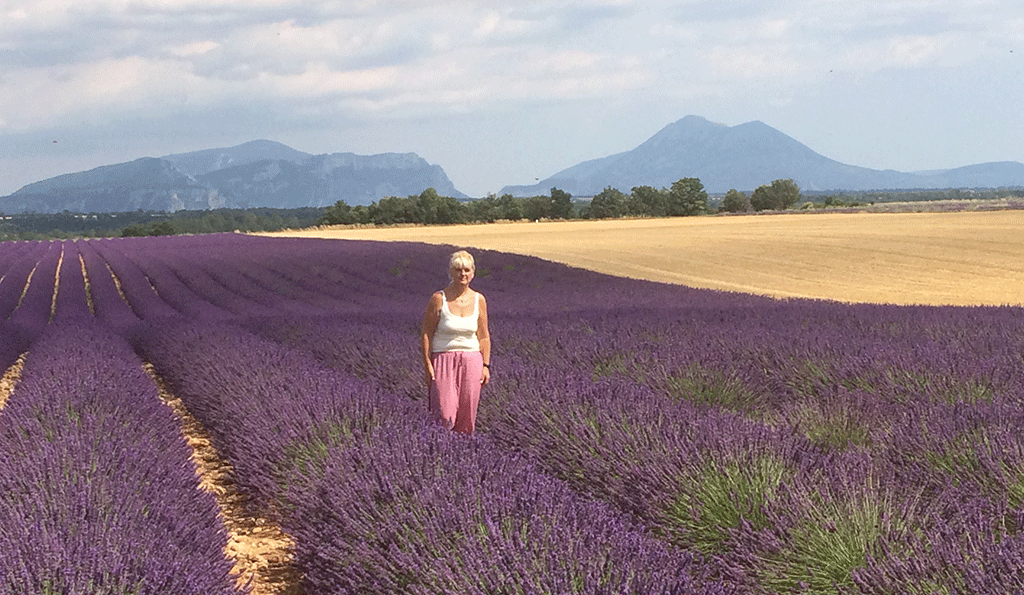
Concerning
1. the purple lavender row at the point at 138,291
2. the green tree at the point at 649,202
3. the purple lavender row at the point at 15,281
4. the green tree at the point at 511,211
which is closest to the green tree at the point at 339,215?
the green tree at the point at 511,211

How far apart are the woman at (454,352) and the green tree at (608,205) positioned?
252ft

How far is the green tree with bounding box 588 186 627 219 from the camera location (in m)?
81.8

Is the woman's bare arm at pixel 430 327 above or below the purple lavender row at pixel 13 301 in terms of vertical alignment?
above

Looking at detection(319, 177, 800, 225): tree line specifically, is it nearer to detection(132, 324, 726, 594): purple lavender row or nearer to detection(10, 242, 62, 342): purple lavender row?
detection(10, 242, 62, 342): purple lavender row

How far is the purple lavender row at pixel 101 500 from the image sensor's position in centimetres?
236

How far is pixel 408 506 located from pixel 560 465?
119cm

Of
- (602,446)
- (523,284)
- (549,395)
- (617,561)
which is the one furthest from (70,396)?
(523,284)

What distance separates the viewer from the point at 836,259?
25547mm

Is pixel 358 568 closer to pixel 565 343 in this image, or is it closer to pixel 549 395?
pixel 549 395

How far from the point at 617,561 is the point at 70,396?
3.93 m

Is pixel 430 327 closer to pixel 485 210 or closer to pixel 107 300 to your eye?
pixel 107 300

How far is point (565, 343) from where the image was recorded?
23.5 feet

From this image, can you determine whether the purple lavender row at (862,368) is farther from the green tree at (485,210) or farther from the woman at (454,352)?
the green tree at (485,210)

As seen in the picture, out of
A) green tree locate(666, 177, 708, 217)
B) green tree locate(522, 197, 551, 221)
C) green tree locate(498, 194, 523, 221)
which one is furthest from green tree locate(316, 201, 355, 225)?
green tree locate(666, 177, 708, 217)
